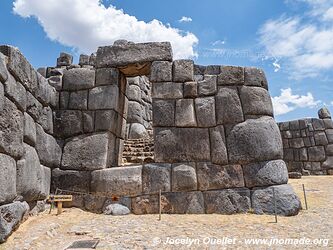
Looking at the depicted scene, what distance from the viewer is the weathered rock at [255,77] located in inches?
219

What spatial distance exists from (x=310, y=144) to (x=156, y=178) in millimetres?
9093

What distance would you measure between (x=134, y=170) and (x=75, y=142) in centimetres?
146

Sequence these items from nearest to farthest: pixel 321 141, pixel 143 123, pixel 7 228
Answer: pixel 7 228 < pixel 321 141 < pixel 143 123

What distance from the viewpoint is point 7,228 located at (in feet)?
11.3

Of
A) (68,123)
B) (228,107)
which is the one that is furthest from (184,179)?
(68,123)

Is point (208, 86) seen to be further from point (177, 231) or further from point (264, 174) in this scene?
point (177, 231)

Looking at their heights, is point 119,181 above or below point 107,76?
below

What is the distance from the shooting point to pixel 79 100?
19.8 ft

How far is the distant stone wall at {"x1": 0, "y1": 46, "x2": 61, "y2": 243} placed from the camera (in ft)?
11.8

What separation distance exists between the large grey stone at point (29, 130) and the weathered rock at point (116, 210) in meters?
1.77

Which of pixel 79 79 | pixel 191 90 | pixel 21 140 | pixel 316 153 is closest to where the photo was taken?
pixel 21 140

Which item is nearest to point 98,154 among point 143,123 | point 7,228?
point 7,228

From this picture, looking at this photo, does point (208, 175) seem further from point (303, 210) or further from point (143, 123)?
point (143, 123)

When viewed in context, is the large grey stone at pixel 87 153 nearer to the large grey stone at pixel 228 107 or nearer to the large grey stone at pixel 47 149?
the large grey stone at pixel 47 149
